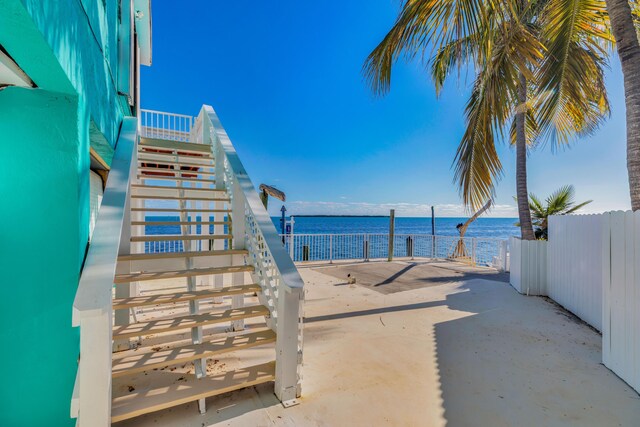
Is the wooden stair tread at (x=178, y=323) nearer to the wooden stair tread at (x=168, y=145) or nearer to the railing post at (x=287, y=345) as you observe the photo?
the railing post at (x=287, y=345)

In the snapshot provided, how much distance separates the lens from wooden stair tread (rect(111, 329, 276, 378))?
6.48 feet

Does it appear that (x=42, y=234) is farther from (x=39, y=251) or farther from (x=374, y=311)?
(x=374, y=311)

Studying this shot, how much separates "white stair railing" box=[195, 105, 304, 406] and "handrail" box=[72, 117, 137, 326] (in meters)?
1.02

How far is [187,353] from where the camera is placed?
83.5 inches

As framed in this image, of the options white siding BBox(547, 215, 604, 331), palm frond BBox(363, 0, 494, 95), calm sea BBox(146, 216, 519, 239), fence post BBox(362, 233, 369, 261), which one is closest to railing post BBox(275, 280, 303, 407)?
palm frond BBox(363, 0, 494, 95)

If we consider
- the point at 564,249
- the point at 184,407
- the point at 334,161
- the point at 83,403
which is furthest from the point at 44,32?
the point at 334,161

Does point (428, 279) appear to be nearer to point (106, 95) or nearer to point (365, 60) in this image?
point (365, 60)

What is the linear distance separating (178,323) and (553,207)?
9744 mm

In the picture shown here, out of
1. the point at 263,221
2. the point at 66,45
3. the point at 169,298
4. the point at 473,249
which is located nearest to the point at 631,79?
the point at 263,221

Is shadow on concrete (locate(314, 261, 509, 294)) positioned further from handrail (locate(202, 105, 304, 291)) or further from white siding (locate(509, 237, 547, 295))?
handrail (locate(202, 105, 304, 291))

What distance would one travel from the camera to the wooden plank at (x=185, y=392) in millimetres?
1772

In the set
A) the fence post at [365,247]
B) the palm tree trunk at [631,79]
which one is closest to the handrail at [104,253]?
the palm tree trunk at [631,79]

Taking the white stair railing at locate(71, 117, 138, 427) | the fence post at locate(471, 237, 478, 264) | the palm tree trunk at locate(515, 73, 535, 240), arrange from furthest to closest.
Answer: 1. the fence post at locate(471, 237, 478, 264)
2. the palm tree trunk at locate(515, 73, 535, 240)
3. the white stair railing at locate(71, 117, 138, 427)

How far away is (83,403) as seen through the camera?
137 centimetres
